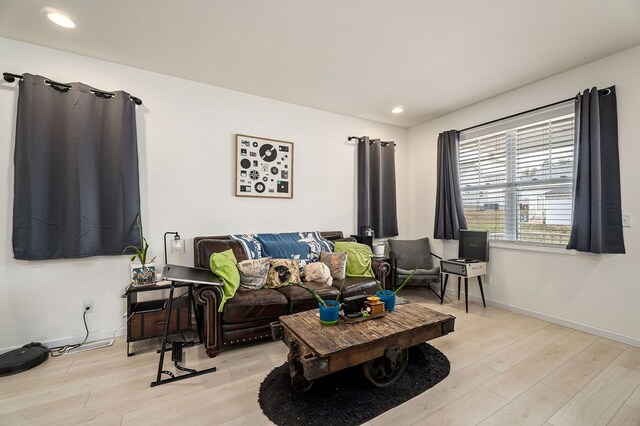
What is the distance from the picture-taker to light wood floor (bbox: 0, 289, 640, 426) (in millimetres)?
1615

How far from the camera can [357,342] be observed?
1.64 metres

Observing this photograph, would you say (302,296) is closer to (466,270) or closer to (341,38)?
(466,270)

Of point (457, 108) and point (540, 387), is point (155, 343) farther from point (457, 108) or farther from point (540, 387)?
point (457, 108)

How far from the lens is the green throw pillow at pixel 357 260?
331 cm

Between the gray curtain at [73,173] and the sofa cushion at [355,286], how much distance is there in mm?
2138

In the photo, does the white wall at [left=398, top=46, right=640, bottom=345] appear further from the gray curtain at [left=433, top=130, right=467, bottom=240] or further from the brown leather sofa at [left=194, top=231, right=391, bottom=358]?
the brown leather sofa at [left=194, top=231, right=391, bottom=358]

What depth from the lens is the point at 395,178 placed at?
14.8ft

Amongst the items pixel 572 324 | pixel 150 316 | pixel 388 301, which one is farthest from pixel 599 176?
pixel 150 316

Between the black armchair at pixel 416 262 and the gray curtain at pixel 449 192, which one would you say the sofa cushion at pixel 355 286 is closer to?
the black armchair at pixel 416 262

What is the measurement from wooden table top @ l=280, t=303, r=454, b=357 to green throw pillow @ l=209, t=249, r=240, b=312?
0.66m

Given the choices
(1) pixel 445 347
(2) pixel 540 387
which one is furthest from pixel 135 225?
(2) pixel 540 387

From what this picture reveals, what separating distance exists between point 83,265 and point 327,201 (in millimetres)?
2809

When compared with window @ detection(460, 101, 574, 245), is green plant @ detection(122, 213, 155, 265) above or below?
below

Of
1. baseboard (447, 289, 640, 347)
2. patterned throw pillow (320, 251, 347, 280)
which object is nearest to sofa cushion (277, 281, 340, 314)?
patterned throw pillow (320, 251, 347, 280)
